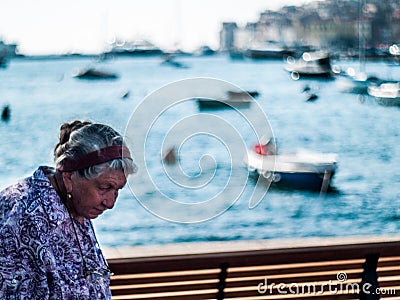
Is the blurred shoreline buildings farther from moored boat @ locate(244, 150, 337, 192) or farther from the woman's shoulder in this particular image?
the woman's shoulder

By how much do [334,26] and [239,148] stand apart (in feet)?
81.6

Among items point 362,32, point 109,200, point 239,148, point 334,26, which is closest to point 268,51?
point 362,32

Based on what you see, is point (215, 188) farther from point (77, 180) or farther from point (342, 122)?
point (77, 180)

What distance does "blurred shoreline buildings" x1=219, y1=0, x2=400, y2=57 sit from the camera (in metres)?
49.3

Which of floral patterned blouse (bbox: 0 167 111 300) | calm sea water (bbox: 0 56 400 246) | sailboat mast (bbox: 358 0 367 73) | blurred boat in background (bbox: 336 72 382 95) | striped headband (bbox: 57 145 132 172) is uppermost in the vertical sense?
striped headband (bbox: 57 145 132 172)

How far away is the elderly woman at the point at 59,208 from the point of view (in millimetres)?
1923

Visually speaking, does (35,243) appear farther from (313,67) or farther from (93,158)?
(313,67)

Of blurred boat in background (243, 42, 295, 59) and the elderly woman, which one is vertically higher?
the elderly woman

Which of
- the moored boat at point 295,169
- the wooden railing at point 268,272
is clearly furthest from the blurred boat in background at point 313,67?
the wooden railing at point 268,272

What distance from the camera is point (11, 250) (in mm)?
1928

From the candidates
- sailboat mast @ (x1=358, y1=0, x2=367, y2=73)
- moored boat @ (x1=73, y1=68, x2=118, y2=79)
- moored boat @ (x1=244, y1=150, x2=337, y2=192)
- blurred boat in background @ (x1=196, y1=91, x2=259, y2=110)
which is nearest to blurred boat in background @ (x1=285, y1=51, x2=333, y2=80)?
sailboat mast @ (x1=358, y1=0, x2=367, y2=73)

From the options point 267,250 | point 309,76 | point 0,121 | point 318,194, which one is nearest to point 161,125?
point 0,121

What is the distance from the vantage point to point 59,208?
6.44 ft

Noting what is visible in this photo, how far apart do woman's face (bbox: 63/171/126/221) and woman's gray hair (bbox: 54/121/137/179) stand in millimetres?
14
